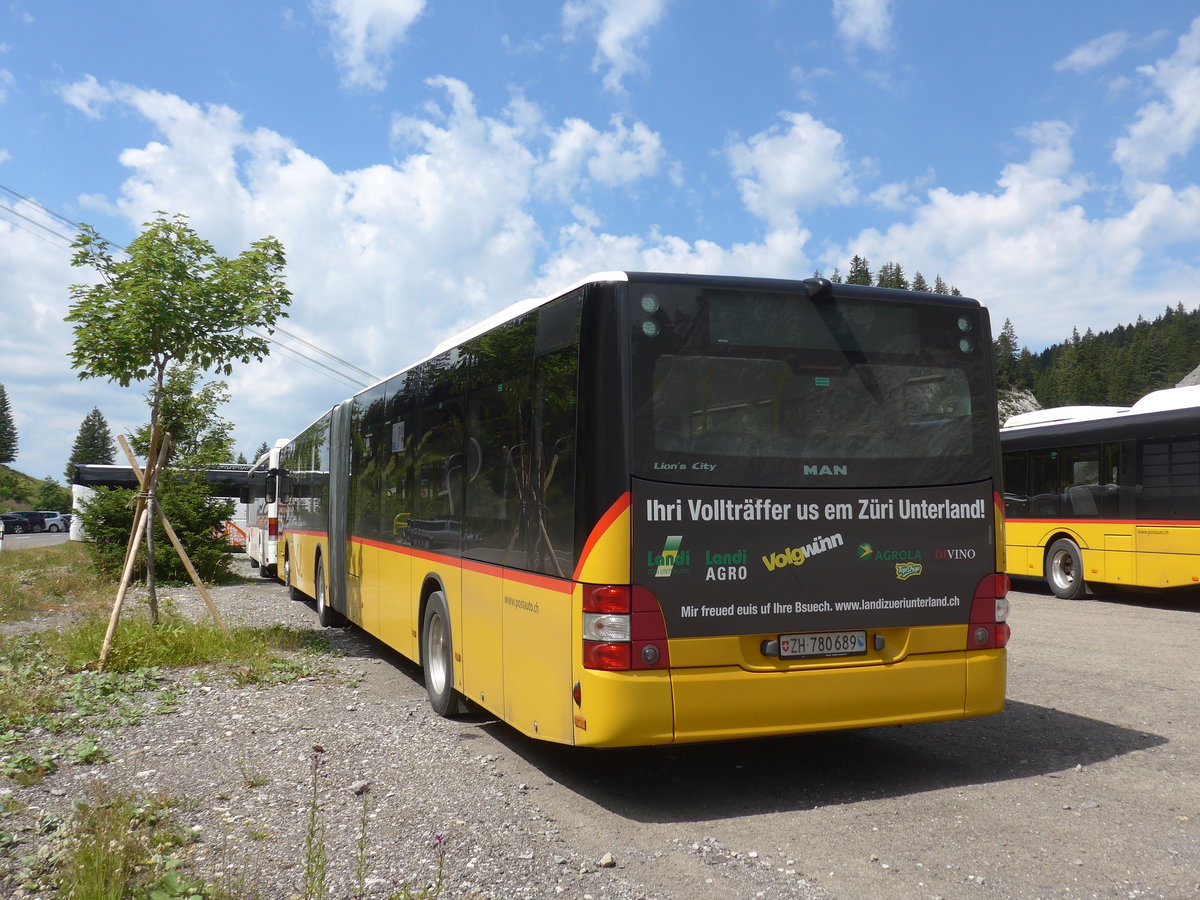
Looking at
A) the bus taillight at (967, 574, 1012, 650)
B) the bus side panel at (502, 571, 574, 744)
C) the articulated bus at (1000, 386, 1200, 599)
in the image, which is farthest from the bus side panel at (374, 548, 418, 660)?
the articulated bus at (1000, 386, 1200, 599)

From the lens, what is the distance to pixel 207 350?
11.1m

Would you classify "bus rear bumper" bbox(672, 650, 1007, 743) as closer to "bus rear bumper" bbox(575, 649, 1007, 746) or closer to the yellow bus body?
"bus rear bumper" bbox(575, 649, 1007, 746)

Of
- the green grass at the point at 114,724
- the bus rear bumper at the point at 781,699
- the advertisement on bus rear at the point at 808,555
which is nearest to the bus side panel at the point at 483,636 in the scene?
the green grass at the point at 114,724

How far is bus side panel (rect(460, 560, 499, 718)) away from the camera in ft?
22.3

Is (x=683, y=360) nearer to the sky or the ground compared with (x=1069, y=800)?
nearer to the sky

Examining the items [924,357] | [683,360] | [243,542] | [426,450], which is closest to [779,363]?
[683,360]

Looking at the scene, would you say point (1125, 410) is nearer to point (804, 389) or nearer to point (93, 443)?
point (804, 389)

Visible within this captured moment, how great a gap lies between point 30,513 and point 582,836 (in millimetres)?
85065

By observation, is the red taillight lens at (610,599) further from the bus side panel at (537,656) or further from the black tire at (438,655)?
the black tire at (438,655)

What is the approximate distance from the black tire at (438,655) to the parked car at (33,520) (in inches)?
3095

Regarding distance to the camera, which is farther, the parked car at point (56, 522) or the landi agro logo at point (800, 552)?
the parked car at point (56, 522)

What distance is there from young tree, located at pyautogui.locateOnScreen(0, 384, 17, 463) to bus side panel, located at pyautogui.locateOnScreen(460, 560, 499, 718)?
169 meters

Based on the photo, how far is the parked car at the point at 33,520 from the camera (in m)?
77.2

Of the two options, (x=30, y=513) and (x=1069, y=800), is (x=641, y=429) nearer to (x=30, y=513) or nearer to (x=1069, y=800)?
(x=1069, y=800)
